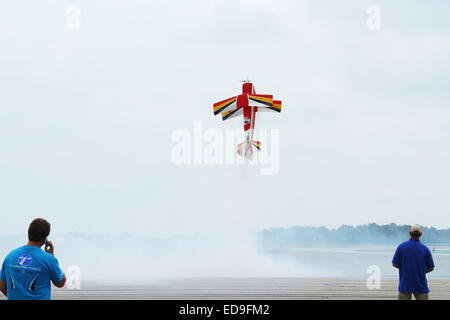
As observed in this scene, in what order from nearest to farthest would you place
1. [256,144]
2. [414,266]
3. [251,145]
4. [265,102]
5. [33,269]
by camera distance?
[33,269] < [414,266] < [265,102] < [251,145] < [256,144]

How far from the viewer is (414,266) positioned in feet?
32.6

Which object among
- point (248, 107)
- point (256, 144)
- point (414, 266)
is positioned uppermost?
point (248, 107)

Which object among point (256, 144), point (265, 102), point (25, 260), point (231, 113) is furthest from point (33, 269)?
point (256, 144)

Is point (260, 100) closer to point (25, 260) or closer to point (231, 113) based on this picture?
point (231, 113)

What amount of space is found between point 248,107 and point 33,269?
26.7m

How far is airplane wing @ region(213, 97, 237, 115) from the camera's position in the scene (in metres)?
32.9

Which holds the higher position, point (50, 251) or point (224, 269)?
point (50, 251)

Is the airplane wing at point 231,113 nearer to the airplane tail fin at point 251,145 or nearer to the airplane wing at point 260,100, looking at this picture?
the airplane wing at point 260,100

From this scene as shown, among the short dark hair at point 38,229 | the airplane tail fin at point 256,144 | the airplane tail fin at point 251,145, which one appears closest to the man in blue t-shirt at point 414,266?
the short dark hair at point 38,229

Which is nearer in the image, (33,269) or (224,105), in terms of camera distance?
(33,269)
